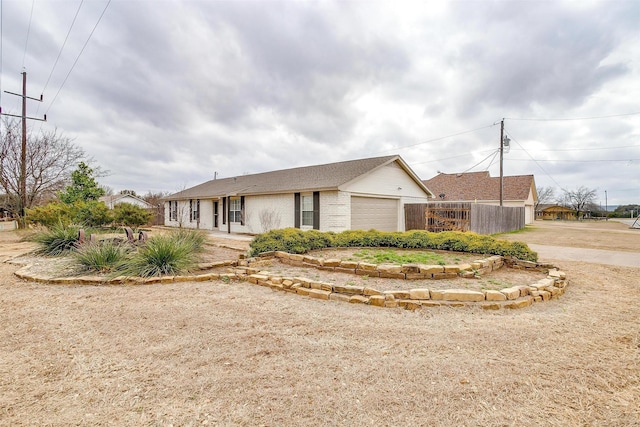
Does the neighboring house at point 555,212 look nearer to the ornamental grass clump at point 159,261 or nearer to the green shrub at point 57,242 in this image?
the ornamental grass clump at point 159,261

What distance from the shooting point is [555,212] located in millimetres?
58000

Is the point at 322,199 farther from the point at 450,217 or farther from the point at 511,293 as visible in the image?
the point at 511,293

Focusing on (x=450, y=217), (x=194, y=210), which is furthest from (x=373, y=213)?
(x=194, y=210)

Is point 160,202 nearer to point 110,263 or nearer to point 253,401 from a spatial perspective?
point 110,263

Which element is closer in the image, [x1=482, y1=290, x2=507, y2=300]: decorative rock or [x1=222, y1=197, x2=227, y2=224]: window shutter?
[x1=482, y1=290, x2=507, y2=300]: decorative rock

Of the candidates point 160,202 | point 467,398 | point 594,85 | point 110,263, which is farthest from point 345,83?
point 160,202

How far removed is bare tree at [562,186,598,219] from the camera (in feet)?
182

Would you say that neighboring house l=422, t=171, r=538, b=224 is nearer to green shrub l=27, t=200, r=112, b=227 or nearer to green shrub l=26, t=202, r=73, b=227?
green shrub l=27, t=200, r=112, b=227

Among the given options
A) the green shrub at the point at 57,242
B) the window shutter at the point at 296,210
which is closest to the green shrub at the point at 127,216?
the green shrub at the point at 57,242

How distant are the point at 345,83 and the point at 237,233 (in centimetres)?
974

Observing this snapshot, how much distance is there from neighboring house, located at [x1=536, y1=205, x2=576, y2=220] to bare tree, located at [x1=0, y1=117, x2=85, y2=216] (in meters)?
69.3

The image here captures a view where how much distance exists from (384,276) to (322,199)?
7.96 m

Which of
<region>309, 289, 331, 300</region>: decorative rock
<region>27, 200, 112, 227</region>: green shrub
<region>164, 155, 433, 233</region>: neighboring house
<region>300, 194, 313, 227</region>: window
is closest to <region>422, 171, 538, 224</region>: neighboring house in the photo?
<region>164, 155, 433, 233</region>: neighboring house

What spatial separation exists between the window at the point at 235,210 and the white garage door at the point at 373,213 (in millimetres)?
7146
